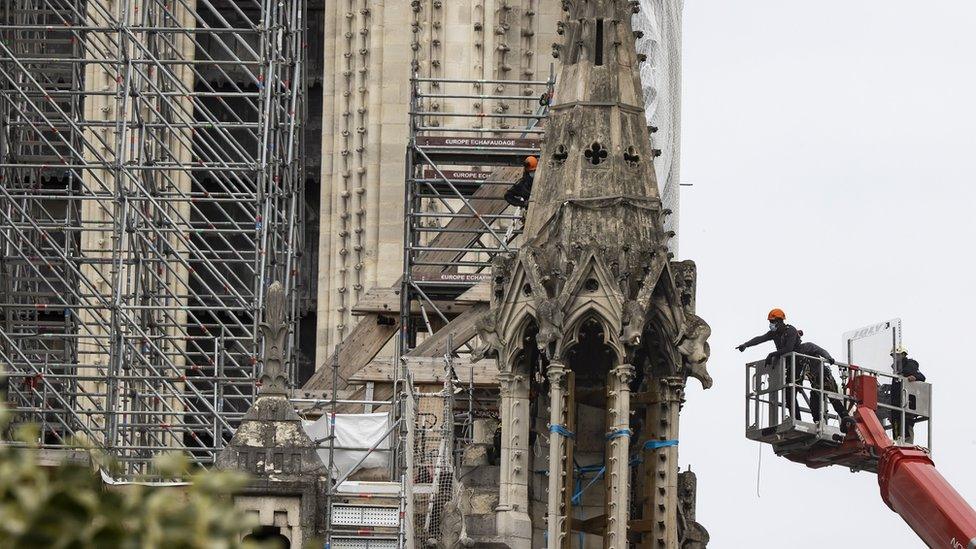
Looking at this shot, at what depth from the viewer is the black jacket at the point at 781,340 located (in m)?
26.6

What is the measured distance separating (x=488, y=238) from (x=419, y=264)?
3.53m

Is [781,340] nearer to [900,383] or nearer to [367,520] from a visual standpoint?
[900,383]

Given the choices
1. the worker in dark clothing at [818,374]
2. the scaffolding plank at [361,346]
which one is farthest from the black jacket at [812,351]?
the scaffolding plank at [361,346]

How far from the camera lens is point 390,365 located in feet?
123

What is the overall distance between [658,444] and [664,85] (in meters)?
22.1

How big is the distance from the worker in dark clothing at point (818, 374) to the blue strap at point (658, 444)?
270cm

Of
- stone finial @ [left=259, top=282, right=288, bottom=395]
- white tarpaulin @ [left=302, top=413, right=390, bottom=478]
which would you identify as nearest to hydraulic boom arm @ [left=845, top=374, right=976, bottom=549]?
stone finial @ [left=259, top=282, right=288, bottom=395]

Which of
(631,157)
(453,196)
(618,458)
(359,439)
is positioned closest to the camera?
(618,458)

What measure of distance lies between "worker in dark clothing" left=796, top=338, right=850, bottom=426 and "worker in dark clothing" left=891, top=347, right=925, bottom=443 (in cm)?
81

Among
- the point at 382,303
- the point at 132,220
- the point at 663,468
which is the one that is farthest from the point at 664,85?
the point at 663,468

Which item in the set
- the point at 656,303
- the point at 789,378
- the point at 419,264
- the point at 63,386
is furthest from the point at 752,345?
the point at 63,386

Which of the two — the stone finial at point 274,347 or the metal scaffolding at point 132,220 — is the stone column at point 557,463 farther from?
the metal scaffolding at point 132,220

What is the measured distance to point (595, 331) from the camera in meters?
24.3

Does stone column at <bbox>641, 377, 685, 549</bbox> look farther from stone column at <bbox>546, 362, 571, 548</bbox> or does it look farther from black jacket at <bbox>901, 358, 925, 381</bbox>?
black jacket at <bbox>901, 358, 925, 381</bbox>
